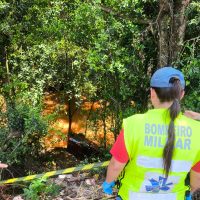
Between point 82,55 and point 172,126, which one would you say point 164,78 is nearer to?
point 172,126

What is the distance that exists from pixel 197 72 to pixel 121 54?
1740 millimetres

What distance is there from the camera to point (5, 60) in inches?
396

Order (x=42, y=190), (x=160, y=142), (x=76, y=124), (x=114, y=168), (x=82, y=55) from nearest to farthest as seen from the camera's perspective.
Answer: (x=160, y=142) < (x=114, y=168) < (x=42, y=190) < (x=82, y=55) < (x=76, y=124)

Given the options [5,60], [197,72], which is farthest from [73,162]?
[197,72]

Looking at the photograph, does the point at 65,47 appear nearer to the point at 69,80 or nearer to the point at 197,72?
the point at 69,80

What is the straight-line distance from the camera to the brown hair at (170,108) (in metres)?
2.05

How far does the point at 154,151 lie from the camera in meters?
2.07

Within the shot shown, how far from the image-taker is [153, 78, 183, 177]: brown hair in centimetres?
205

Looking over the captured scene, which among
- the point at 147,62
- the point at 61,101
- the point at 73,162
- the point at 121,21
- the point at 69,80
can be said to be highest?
the point at 121,21

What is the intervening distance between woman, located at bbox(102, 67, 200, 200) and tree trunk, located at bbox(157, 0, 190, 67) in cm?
376

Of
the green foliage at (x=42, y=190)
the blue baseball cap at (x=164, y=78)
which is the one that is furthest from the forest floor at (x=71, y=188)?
the blue baseball cap at (x=164, y=78)

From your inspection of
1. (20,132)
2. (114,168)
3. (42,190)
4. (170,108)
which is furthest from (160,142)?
(20,132)

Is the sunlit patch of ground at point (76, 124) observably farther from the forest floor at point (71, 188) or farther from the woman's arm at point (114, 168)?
the woman's arm at point (114, 168)

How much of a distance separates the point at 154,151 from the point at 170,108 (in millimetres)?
265
